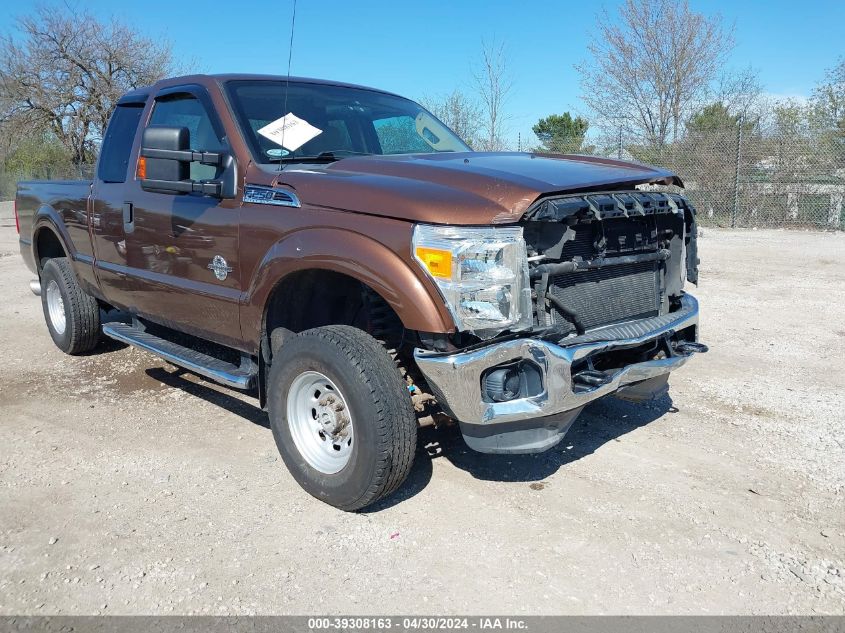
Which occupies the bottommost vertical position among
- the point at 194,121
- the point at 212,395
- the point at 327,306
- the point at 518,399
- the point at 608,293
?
the point at 212,395

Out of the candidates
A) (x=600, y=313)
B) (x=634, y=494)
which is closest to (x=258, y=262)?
(x=600, y=313)

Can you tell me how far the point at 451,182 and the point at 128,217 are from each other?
99.6 inches

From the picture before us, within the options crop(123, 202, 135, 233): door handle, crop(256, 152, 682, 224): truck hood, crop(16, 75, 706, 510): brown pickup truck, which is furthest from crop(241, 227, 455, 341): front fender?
crop(123, 202, 135, 233): door handle

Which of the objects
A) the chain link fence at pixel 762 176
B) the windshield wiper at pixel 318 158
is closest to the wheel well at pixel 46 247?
the windshield wiper at pixel 318 158

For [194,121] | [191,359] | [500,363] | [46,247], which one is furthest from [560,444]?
[46,247]

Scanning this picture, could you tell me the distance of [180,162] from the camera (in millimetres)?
3709

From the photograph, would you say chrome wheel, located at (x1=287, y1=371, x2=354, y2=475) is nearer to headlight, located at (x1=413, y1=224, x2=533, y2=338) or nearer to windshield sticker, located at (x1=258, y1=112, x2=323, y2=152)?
headlight, located at (x1=413, y1=224, x2=533, y2=338)

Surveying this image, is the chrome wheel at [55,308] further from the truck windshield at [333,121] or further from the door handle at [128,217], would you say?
the truck windshield at [333,121]

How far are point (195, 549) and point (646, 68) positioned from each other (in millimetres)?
21807

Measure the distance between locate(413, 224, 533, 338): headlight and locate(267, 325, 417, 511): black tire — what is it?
454 millimetres

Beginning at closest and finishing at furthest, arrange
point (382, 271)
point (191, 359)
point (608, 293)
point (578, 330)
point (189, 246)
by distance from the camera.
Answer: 1. point (382, 271)
2. point (578, 330)
3. point (608, 293)
4. point (189, 246)
5. point (191, 359)

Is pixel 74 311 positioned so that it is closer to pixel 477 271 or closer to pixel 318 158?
pixel 318 158

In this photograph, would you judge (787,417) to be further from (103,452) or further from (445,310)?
(103,452)

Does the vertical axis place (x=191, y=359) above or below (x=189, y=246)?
below
